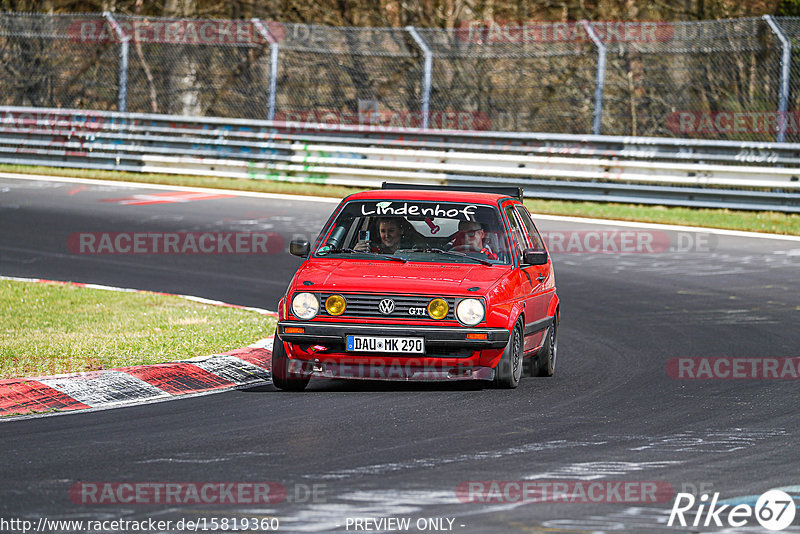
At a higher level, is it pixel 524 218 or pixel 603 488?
pixel 524 218

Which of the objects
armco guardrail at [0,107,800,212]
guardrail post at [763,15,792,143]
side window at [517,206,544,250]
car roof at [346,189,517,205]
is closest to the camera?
car roof at [346,189,517,205]

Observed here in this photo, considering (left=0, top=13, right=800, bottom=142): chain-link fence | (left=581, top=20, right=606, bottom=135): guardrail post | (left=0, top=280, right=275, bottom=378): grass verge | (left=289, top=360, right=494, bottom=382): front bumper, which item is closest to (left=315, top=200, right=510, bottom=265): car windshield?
(left=289, top=360, right=494, bottom=382): front bumper

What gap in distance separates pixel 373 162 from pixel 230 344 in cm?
1328

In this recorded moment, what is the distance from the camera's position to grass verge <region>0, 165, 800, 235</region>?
19672mm

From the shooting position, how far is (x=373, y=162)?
2341 cm

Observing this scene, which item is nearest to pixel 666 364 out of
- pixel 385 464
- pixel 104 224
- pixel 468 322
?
pixel 468 322

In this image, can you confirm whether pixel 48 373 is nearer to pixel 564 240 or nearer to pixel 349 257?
pixel 349 257

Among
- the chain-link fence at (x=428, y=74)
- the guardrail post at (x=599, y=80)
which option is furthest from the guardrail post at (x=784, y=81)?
the guardrail post at (x=599, y=80)

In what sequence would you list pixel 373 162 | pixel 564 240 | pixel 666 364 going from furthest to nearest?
1. pixel 373 162
2. pixel 564 240
3. pixel 666 364

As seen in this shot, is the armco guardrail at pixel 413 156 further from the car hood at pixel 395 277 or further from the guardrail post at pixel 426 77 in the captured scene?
the car hood at pixel 395 277

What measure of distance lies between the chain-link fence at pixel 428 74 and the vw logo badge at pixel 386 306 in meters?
13.2

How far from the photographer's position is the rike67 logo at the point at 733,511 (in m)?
5.56

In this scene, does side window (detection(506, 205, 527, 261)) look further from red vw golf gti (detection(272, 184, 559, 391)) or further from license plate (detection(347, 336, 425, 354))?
license plate (detection(347, 336, 425, 354))

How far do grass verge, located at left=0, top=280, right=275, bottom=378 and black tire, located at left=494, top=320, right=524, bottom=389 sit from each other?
7.75 ft
